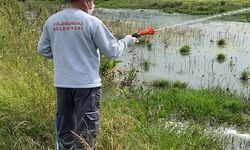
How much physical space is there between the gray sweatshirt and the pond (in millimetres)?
6552

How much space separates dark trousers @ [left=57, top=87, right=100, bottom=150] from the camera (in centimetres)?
418

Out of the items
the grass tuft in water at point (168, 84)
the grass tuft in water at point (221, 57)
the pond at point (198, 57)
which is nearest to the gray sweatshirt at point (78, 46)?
the pond at point (198, 57)

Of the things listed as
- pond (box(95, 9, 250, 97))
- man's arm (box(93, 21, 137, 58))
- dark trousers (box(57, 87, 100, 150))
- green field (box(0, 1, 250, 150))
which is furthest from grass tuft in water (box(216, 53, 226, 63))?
man's arm (box(93, 21, 137, 58))

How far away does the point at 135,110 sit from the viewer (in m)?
6.38

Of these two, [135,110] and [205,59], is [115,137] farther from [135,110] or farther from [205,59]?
[205,59]

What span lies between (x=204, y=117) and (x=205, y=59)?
7.02 metres

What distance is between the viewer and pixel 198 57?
15.2 meters

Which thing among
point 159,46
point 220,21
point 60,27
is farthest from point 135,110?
point 220,21

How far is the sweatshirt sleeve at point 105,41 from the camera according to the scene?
3971 mm

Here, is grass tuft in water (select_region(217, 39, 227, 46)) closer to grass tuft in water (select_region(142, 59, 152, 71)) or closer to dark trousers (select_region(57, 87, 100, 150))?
grass tuft in water (select_region(142, 59, 152, 71))

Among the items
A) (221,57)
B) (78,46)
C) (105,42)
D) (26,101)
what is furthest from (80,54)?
(221,57)

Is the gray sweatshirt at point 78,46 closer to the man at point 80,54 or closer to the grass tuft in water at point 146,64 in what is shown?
the man at point 80,54

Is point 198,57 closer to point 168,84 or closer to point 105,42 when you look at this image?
point 168,84

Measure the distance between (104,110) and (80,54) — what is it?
1518 mm
